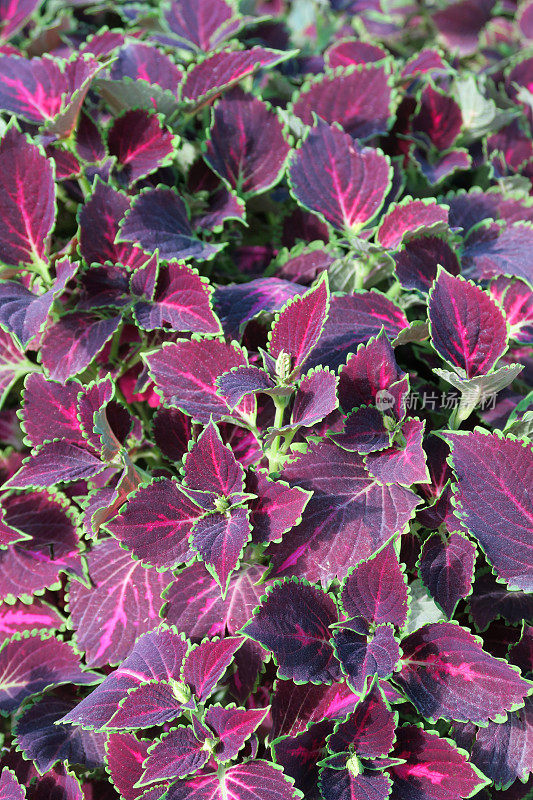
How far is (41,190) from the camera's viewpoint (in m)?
1.28

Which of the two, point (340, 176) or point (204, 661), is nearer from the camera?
point (204, 661)

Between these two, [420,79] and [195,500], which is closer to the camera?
[195,500]

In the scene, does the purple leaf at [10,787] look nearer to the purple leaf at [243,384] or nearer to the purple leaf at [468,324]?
the purple leaf at [243,384]

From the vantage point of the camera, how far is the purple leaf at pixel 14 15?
189 cm

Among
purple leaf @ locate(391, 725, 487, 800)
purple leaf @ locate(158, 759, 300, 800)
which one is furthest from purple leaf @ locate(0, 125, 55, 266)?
purple leaf @ locate(391, 725, 487, 800)

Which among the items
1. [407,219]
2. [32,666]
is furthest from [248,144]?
[32,666]

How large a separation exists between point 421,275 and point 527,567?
520mm

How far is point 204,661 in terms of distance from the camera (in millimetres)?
1022

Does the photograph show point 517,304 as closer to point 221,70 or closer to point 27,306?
point 221,70

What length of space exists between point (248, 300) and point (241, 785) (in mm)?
752

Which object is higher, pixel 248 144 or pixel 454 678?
pixel 248 144

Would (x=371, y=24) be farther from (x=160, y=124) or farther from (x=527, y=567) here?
(x=527, y=567)

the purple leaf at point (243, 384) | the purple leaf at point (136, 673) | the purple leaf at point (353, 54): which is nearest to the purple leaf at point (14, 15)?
the purple leaf at point (353, 54)

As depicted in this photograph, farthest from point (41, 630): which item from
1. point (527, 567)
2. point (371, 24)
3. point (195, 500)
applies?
point (371, 24)
